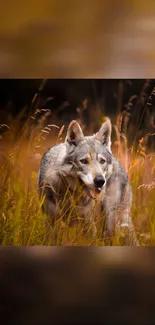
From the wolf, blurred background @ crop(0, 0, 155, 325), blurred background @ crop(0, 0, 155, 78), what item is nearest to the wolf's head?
the wolf

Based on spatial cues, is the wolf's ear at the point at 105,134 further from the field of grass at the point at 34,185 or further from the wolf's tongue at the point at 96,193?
the wolf's tongue at the point at 96,193

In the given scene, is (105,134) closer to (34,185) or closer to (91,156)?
(91,156)

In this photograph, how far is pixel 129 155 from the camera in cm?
239

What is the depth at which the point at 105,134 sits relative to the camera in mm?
2369

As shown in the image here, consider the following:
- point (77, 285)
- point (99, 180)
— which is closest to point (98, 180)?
point (99, 180)

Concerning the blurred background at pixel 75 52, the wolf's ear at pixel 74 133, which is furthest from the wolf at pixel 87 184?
the blurred background at pixel 75 52

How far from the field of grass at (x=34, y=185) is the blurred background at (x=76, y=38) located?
0.28 m

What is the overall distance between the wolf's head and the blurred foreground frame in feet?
1.07

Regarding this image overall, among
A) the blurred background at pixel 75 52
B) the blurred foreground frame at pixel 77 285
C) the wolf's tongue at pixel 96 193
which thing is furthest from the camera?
the wolf's tongue at pixel 96 193

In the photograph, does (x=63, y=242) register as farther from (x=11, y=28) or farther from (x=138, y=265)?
(x=11, y=28)

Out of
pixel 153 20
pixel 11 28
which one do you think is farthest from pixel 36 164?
pixel 153 20

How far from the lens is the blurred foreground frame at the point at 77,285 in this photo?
152cm

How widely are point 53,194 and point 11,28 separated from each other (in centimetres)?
82

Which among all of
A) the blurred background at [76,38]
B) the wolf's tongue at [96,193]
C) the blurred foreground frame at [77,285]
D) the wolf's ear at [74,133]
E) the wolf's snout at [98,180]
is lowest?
the blurred foreground frame at [77,285]
